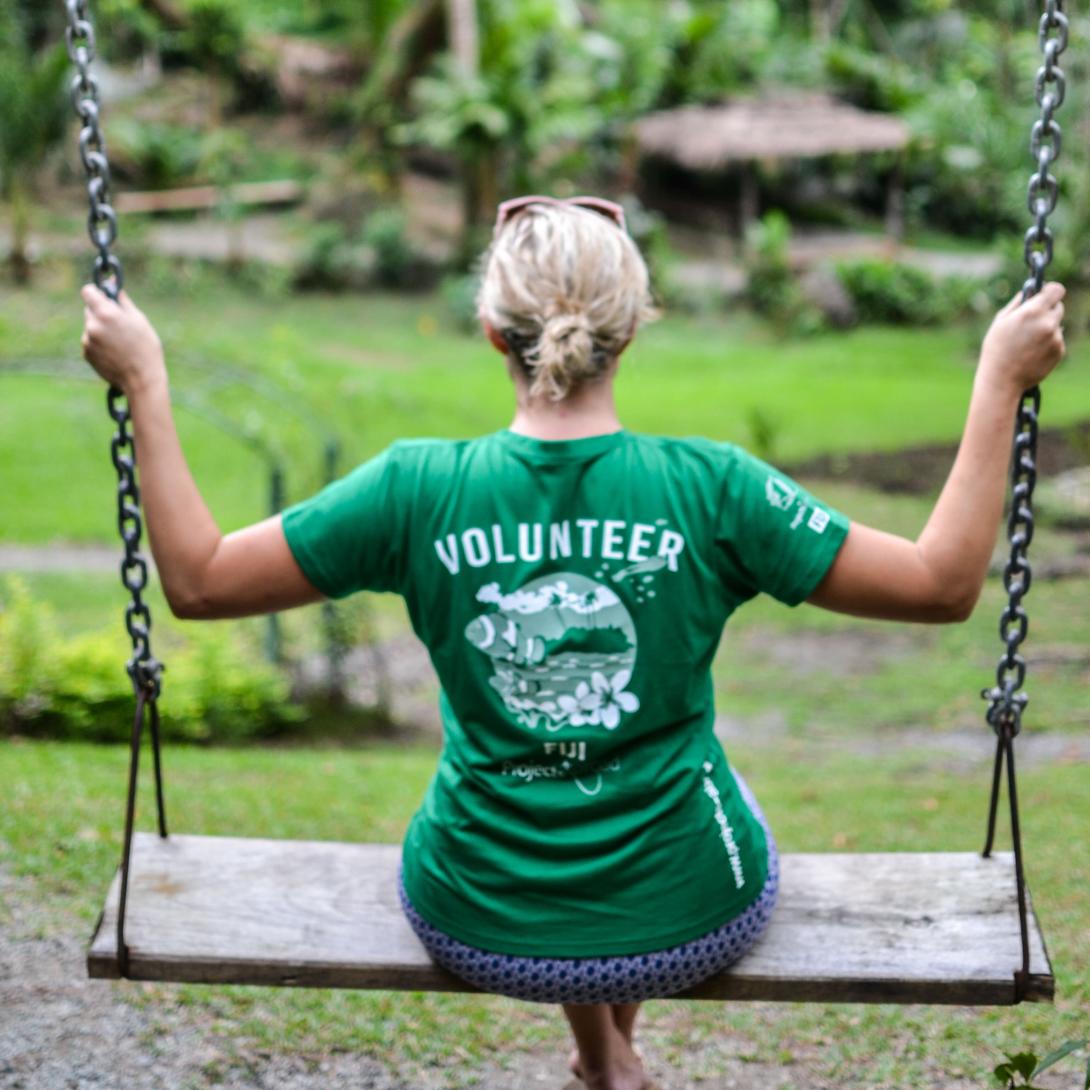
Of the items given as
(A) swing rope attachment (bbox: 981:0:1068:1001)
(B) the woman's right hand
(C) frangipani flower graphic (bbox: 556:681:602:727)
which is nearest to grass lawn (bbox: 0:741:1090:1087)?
(A) swing rope attachment (bbox: 981:0:1068:1001)

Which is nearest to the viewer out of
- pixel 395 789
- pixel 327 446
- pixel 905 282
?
pixel 395 789

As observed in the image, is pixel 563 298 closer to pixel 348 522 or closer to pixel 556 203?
pixel 556 203

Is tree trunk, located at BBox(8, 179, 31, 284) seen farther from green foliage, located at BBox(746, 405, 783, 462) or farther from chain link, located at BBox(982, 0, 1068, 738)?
chain link, located at BBox(982, 0, 1068, 738)

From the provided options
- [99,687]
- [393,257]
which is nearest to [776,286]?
[393,257]

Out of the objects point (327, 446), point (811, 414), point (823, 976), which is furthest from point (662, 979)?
point (811, 414)

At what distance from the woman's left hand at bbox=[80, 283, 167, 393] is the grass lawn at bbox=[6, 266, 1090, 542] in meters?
5.50

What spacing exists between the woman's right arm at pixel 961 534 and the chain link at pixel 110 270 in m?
0.96

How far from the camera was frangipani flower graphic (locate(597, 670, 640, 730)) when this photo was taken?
1.91 metres

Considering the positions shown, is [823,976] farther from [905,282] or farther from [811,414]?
[905,282]

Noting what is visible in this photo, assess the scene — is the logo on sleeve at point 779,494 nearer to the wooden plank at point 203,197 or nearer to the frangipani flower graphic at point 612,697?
the frangipani flower graphic at point 612,697

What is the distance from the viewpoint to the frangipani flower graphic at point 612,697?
191cm

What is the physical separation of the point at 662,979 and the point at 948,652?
234 inches

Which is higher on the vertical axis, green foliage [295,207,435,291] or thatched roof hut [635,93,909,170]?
thatched roof hut [635,93,909,170]

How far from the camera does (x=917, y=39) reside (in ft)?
87.1
